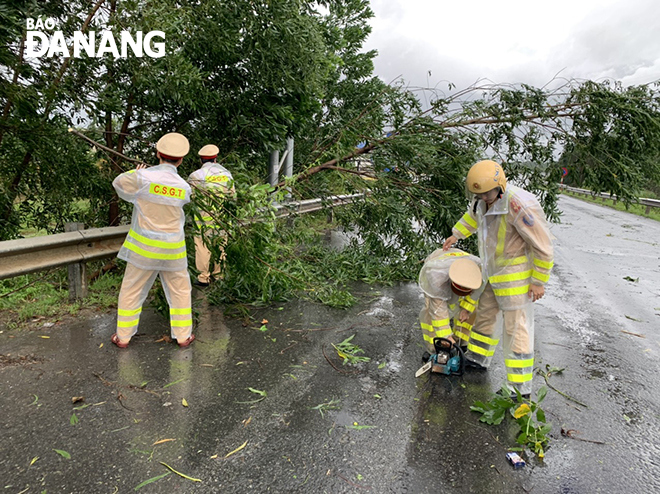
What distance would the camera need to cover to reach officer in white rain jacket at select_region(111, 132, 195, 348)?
3.96 metres

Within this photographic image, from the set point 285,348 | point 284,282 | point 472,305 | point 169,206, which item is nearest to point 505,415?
point 472,305

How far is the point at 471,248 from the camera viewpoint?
613cm

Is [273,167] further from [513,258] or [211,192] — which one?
[513,258]

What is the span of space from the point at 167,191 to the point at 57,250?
1595 millimetres

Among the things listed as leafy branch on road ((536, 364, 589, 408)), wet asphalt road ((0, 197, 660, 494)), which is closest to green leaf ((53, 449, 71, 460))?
wet asphalt road ((0, 197, 660, 494))

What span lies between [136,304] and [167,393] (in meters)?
1.13

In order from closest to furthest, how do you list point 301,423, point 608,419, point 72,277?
point 301,423
point 608,419
point 72,277

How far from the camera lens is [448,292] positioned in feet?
13.2

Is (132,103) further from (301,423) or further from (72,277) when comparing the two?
(301,423)

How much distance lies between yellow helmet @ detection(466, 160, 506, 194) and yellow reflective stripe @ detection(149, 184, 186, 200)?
2624 millimetres

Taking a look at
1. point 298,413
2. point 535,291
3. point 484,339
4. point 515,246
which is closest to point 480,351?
point 484,339

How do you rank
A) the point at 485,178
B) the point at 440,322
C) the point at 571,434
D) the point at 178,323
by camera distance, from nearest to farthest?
1. the point at 571,434
2. the point at 485,178
3. the point at 440,322
4. the point at 178,323

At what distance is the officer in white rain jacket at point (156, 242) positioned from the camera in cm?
396

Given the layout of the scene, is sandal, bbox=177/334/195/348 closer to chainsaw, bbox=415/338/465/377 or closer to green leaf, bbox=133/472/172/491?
green leaf, bbox=133/472/172/491
